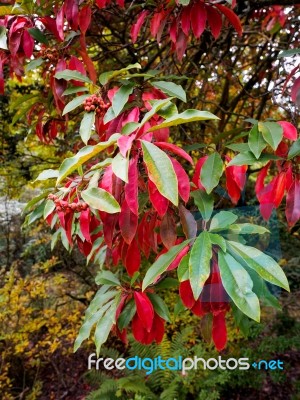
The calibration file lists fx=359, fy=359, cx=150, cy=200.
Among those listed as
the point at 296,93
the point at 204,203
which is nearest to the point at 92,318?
the point at 204,203

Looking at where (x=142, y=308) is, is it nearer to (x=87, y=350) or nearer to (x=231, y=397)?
(x=231, y=397)

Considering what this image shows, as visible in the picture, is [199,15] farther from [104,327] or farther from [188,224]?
[104,327]

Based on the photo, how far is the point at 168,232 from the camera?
851 mm

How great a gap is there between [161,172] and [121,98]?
32 centimetres

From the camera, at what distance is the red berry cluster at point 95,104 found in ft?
2.97

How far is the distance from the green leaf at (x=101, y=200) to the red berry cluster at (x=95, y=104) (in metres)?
0.30

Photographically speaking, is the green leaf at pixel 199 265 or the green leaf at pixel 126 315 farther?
the green leaf at pixel 126 315

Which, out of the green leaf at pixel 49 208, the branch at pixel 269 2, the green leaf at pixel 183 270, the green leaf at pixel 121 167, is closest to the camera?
the green leaf at pixel 121 167

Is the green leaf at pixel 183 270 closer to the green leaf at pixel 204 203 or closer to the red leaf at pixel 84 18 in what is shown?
the green leaf at pixel 204 203

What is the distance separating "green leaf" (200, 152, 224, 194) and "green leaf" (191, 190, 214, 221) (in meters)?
0.05

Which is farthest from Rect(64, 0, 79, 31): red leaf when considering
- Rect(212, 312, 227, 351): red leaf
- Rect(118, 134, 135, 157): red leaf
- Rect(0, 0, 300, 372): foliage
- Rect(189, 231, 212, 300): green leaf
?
Rect(212, 312, 227, 351): red leaf

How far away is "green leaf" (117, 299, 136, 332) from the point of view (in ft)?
3.33

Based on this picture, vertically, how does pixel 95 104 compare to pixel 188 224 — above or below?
above

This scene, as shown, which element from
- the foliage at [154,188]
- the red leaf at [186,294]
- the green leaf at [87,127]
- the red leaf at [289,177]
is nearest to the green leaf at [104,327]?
the foliage at [154,188]
